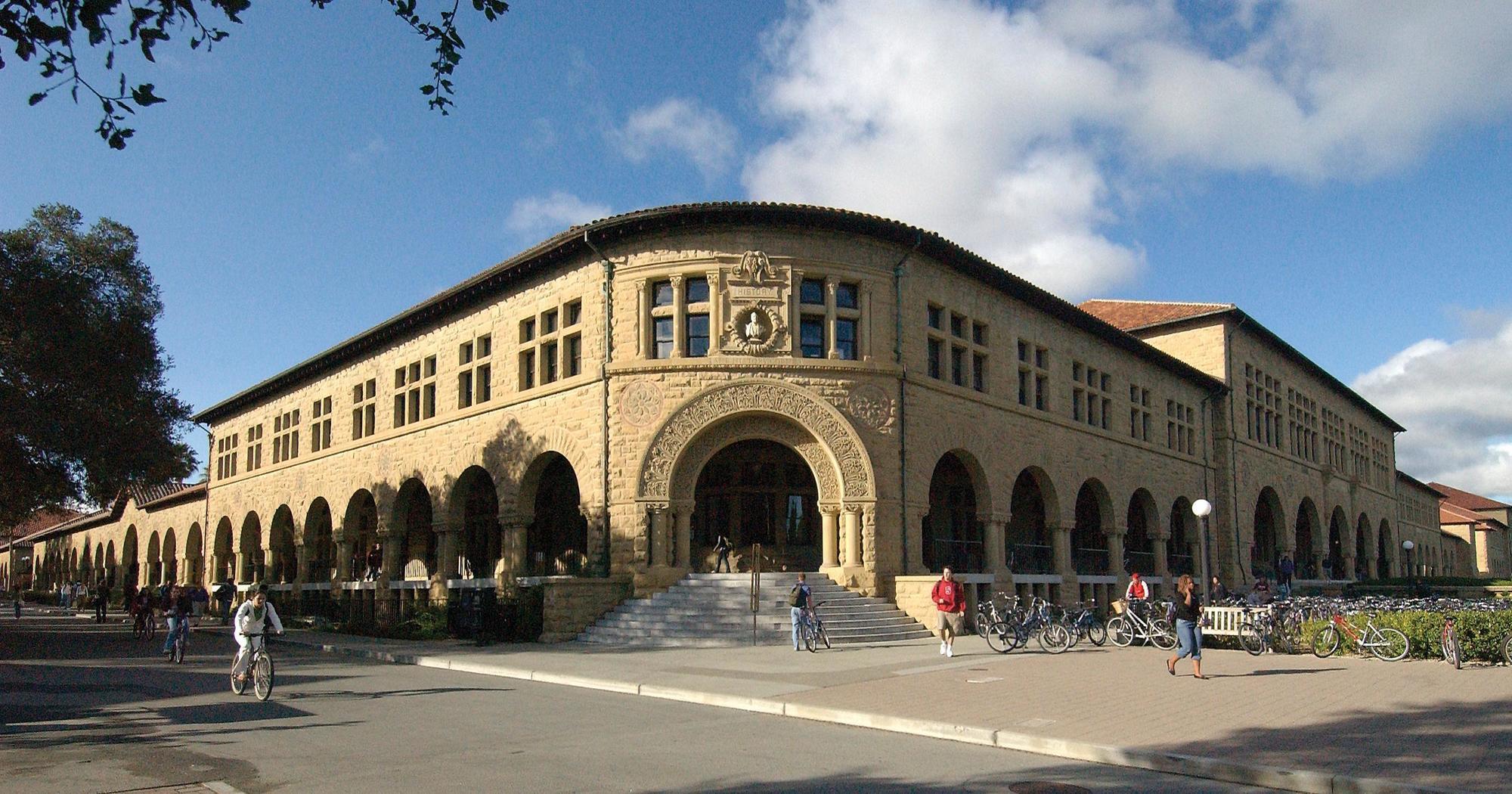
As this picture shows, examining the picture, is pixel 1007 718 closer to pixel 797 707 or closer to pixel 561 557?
pixel 797 707

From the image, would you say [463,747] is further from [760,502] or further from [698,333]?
[760,502]

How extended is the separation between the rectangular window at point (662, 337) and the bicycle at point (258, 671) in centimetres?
1234

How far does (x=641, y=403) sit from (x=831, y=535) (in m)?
5.46

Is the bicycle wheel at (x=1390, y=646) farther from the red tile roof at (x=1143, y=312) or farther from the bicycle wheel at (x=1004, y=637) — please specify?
the red tile roof at (x=1143, y=312)

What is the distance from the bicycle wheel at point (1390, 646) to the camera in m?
18.9

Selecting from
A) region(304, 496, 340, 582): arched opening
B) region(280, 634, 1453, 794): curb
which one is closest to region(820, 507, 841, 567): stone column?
region(280, 634, 1453, 794): curb

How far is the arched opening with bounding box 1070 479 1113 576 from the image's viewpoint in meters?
35.2

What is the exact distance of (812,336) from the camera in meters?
26.3

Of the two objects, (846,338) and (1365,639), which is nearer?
(1365,639)

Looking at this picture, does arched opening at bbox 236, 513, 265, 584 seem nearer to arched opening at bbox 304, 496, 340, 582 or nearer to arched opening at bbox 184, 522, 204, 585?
arched opening at bbox 304, 496, 340, 582

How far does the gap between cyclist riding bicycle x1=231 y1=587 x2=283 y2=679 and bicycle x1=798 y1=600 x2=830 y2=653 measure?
982 centimetres

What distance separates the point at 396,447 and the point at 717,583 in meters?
15.5

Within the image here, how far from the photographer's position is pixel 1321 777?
29.5ft

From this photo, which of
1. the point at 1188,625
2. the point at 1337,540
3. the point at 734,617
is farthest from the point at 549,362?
the point at 1337,540
